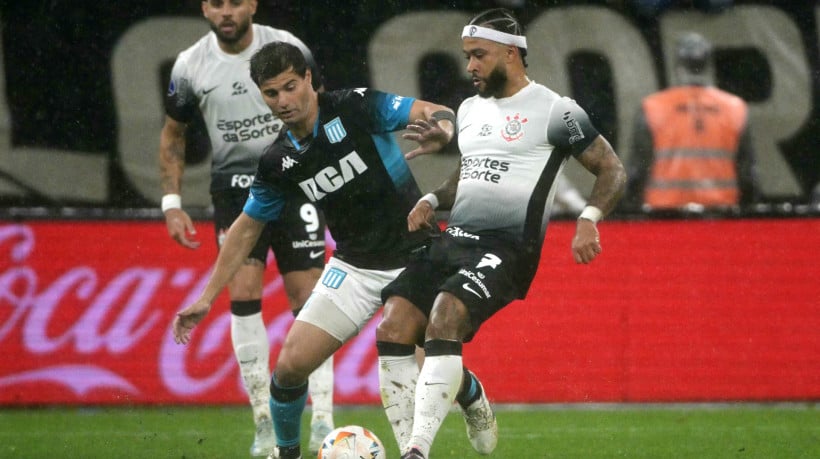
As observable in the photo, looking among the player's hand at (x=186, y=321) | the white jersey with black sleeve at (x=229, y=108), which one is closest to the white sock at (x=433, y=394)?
the player's hand at (x=186, y=321)

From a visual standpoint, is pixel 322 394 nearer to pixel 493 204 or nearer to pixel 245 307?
pixel 245 307

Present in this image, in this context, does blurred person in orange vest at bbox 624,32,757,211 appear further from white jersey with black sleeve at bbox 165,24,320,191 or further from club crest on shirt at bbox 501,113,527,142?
club crest on shirt at bbox 501,113,527,142

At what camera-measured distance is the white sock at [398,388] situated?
21.8ft

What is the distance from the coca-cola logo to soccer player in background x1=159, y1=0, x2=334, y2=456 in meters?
2.06

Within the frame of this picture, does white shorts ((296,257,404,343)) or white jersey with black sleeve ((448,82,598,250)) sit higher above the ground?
white jersey with black sleeve ((448,82,598,250))

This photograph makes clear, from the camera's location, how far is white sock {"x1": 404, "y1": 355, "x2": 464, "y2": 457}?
6.09 metres

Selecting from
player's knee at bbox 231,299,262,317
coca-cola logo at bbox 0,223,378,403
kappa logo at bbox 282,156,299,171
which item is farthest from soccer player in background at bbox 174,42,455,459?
coca-cola logo at bbox 0,223,378,403

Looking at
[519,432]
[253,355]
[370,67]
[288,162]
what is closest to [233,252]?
[288,162]

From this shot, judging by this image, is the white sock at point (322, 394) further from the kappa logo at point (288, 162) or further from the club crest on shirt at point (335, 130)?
the club crest on shirt at point (335, 130)

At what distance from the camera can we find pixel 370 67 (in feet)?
38.5

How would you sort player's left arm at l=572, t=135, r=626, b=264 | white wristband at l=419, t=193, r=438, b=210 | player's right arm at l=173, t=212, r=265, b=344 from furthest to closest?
player's right arm at l=173, t=212, r=265, b=344 < white wristband at l=419, t=193, r=438, b=210 < player's left arm at l=572, t=135, r=626, b=264

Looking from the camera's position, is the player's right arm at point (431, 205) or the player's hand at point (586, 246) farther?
the player's right arm at point (431, 205)

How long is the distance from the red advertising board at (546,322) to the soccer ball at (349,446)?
362 cm

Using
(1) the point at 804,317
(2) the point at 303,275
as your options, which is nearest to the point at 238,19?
(2) the point at 303,275
